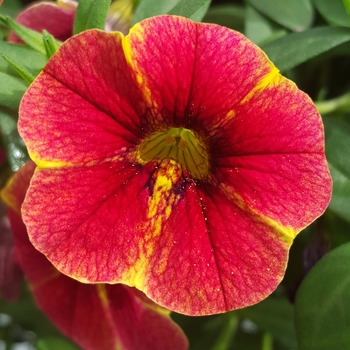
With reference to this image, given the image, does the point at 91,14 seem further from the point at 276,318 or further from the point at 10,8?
the point at 276,318

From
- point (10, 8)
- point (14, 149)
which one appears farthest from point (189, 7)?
point (10, 8)

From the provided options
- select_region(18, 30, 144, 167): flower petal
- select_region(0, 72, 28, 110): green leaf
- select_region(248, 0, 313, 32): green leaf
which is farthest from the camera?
select_region(248, 0, 313, 32): green leaf

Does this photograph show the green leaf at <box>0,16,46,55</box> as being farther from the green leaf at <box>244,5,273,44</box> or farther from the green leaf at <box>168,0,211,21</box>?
the green leaf at <box>244,5,273,44</box>

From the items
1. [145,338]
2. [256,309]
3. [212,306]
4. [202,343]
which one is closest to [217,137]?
[212,306]

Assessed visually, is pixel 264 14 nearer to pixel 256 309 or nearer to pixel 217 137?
pixel 217 137

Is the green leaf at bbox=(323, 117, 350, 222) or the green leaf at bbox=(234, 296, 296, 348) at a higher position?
the green leaf at bbox=(323, 117, 350, 222)

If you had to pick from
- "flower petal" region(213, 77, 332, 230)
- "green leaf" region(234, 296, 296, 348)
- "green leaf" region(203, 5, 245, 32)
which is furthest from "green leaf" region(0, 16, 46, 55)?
"green leaf" region(234, 296, 296, 348)
